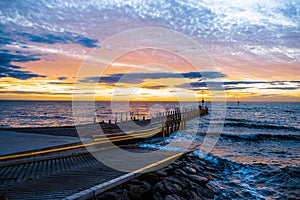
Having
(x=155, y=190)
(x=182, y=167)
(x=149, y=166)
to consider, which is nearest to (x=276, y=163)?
(x=182, y=167)

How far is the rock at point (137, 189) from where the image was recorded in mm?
6351

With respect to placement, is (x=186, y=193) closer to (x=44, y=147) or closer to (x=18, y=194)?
(x=18, y=194)

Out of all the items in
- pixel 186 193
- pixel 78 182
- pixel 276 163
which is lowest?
pixel 276 163

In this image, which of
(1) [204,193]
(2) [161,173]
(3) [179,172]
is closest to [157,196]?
(2) [161,173]

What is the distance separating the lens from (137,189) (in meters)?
6.54

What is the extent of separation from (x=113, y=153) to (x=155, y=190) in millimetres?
4316

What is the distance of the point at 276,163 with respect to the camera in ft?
47.4

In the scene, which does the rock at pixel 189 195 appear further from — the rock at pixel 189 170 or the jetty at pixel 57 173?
the rock at pixel 189 170

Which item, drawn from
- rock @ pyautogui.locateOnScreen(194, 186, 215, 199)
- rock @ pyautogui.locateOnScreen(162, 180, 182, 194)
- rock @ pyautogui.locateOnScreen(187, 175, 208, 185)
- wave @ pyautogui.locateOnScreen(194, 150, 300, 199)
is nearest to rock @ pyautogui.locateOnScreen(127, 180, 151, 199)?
rock @ pyautogui.locateOnScreen(162, 180, 182, 194)

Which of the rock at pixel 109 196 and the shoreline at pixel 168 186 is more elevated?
the rock at pixel 109 196

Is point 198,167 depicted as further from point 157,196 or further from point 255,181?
point 157,196

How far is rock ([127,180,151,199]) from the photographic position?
6.35 m

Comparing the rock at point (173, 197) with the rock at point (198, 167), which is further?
the rock at point (198, 167)

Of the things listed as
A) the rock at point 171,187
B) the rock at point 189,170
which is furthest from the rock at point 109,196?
the rock at point 189,170
